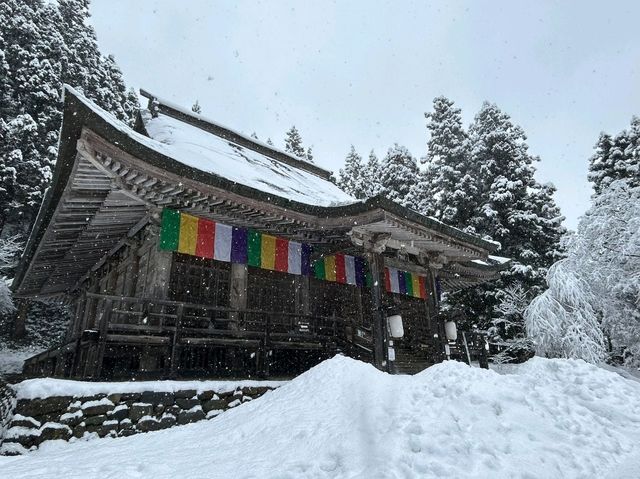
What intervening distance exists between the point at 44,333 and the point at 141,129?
1560 centimetres

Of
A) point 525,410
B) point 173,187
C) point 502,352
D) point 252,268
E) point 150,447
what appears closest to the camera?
point 525,410

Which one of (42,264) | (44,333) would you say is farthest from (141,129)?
(44,333)

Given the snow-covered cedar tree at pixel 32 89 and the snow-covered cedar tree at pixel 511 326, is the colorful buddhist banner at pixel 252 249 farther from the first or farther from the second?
the snow-covered cedar tree at pixel 32 89

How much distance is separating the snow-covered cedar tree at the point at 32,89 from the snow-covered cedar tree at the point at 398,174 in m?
20.2

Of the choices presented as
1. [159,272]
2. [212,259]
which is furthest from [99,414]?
[212,259]

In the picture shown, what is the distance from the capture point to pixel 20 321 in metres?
21.4

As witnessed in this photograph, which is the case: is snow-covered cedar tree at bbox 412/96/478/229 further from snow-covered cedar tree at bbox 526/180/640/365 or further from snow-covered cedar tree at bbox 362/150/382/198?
snow-covered cedar tree at bbox 526/180/640/365

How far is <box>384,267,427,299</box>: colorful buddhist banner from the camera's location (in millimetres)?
12711

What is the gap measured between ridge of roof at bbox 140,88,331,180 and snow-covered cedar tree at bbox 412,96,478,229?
342 inches

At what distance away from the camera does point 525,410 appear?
13.4 ft

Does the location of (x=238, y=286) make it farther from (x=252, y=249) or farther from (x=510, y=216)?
(x=510, y=216)

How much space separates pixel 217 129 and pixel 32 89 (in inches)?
577

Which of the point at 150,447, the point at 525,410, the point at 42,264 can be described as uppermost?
the point at 42,264

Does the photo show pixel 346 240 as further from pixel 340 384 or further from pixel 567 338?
pixel 567 338
